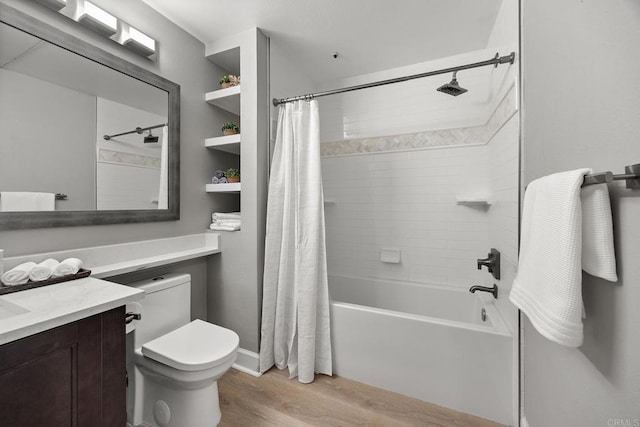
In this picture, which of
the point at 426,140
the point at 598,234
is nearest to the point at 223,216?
the point at 426,140

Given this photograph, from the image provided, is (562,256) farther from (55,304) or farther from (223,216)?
(223,216)

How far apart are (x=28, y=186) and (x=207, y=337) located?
1.16 m

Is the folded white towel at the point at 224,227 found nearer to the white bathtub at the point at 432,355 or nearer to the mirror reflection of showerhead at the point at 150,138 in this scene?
the mirror reflection of showerhead at the point at 150,138

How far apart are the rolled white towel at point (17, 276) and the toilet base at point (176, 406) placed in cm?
74

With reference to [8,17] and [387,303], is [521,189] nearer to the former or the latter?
[387,303]

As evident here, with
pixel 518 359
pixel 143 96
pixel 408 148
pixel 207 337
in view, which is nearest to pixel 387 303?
pixel 518 359

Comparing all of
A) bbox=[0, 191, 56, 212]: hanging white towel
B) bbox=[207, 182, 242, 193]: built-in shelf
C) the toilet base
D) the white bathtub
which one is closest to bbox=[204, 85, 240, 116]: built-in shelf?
bbox=[207, 182, 242, 193]: built-in shelf

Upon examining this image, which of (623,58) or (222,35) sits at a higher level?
(222,35)

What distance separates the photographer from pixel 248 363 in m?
1.96

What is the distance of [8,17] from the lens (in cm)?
119

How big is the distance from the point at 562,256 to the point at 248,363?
6.57 ft

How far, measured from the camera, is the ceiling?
1744 millimetres

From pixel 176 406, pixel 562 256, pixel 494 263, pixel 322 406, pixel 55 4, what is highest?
pixel 55 4

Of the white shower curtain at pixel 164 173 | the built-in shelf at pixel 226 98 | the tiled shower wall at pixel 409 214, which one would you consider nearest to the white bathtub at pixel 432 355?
the tiled shower wall at pixel 409 214
